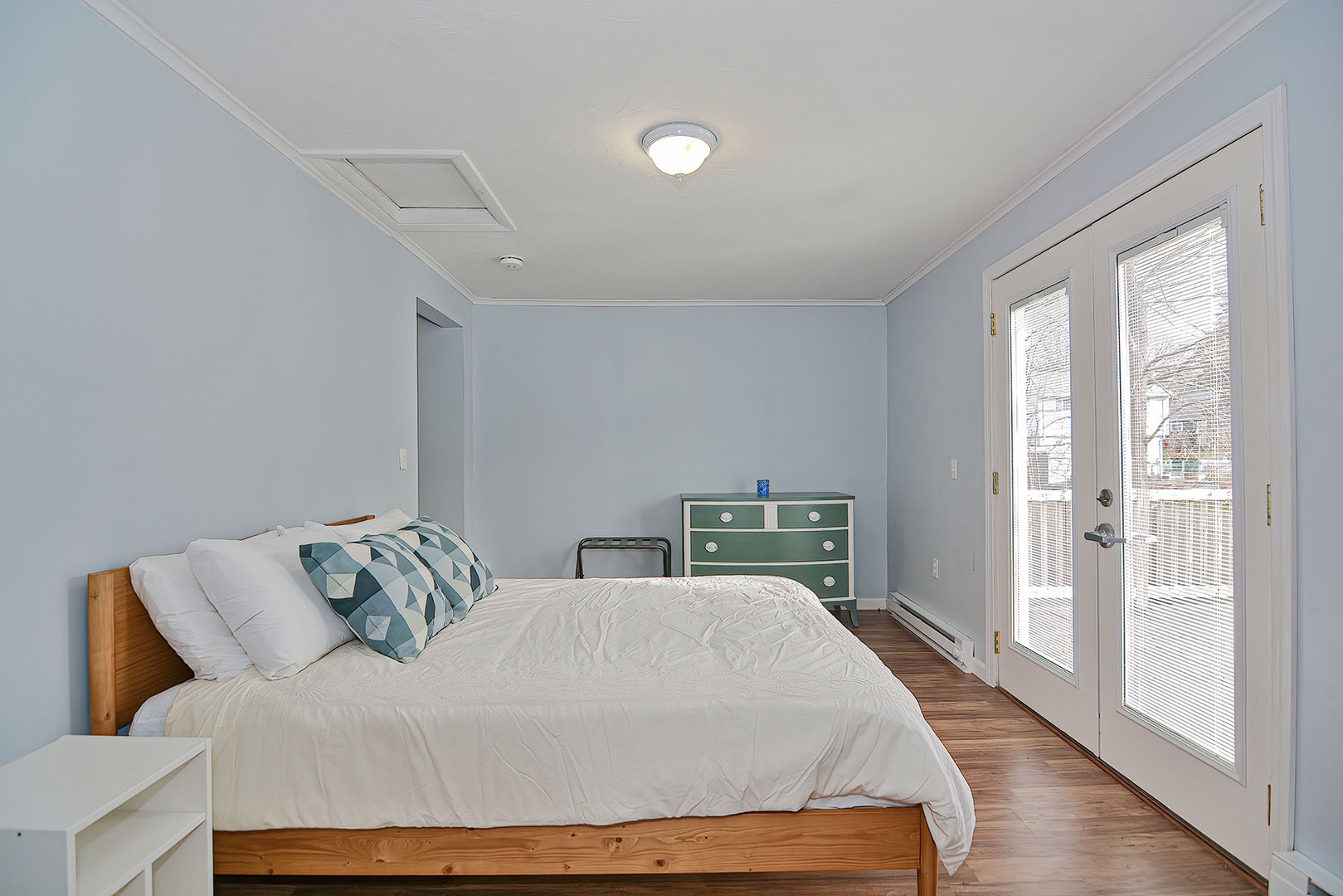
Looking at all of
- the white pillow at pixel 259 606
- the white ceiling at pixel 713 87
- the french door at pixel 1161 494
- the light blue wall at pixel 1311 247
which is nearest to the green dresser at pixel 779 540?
the french door at pixel 1161 494

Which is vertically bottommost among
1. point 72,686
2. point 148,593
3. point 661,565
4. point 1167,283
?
point 661,565

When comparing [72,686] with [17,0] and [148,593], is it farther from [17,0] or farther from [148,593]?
[17,0]

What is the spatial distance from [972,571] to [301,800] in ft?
10.9

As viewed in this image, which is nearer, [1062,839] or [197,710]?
[197,710]

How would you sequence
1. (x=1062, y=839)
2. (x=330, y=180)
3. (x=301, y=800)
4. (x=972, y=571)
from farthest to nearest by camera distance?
(x=972, y=571), (x=330, y=180), (x=1062, y=839), (x=301, y=800)

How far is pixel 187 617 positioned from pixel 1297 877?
2.98 metres

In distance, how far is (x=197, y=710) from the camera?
169 cm

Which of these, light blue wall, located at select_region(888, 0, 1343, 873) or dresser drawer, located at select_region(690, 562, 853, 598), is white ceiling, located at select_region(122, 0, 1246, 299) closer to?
light blue wall, located at select_region(888, 0, 1343, 873)

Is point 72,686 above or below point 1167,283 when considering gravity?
below

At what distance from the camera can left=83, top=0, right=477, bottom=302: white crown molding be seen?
1783 millimetres

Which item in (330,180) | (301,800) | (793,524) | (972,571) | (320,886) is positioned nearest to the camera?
(301,800)

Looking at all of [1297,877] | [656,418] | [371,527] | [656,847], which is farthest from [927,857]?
[656,418]

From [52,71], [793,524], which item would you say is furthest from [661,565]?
[52,71]

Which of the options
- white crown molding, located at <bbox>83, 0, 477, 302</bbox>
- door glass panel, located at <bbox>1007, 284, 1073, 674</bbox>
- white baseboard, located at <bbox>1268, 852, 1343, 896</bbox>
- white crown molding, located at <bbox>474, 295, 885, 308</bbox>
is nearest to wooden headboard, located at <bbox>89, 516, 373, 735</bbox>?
white crown molding, located at <bbox>83, 0, 477, 302</bbox>
